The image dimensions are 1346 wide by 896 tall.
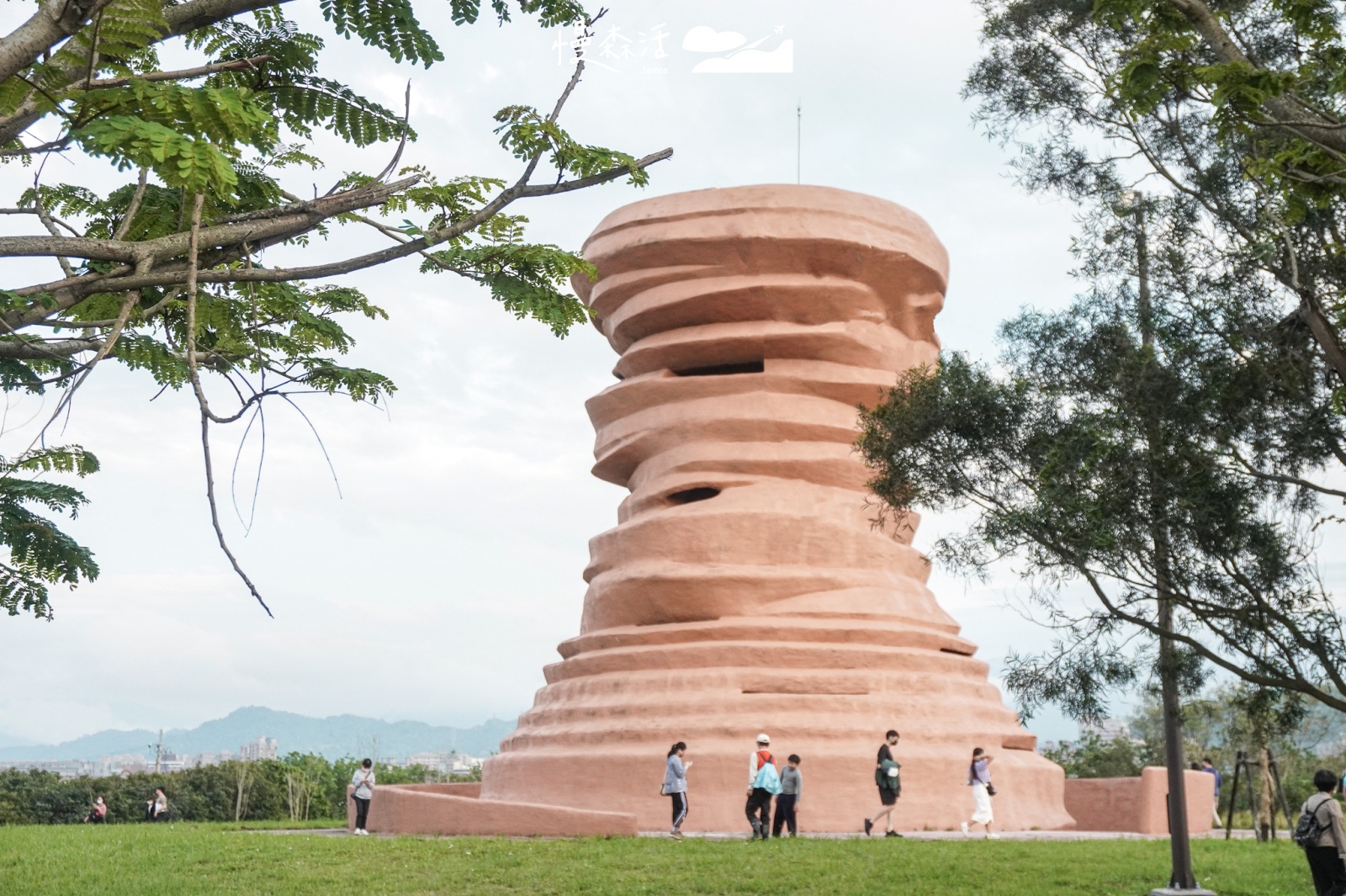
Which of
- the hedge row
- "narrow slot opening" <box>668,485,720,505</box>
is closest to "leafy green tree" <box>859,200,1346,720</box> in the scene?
"narrow slot opening" <box>668,485,720,505</box>

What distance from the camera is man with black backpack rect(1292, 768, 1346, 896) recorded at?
10570 millimetres

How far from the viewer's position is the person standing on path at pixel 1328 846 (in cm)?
1056

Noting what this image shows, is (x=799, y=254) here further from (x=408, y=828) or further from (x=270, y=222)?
(x=270, y=222)

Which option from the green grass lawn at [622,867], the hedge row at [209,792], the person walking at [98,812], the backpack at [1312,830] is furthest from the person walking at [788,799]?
the person walking at [98,812]

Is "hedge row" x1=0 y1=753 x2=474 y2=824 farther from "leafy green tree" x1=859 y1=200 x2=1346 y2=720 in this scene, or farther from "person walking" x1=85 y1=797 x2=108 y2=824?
"leafy green tree" x1=859 y1=200 x2=1346 y2=720

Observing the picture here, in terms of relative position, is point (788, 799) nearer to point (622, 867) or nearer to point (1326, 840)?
point (622, 867)

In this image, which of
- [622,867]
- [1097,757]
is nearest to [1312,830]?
[622,867]

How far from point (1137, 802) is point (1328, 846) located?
12627 mm

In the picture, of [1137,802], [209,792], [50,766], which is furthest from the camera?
[50,766]

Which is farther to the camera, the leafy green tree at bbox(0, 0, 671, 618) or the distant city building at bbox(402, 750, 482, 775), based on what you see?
the distant city building at bbox(402, 750, 482, 775)

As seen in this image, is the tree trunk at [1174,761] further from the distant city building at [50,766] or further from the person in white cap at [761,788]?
the distant city building at [50,766]

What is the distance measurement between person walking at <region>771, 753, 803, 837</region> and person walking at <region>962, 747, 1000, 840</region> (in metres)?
2.75

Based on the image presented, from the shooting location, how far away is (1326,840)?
1059 centimetres

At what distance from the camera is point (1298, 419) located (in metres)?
12.1
